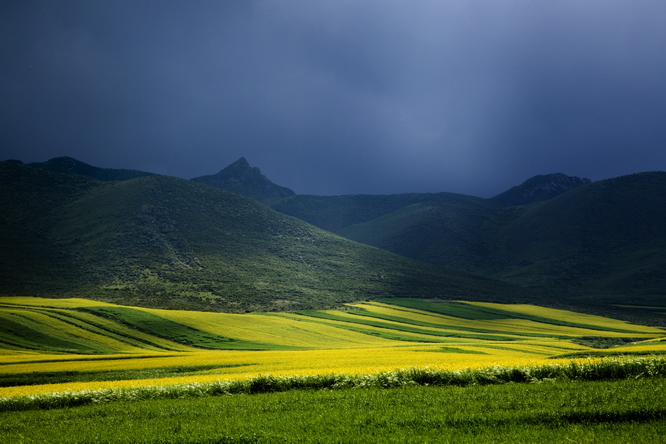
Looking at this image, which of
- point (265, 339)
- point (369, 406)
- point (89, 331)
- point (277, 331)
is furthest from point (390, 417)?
point (89, 331)

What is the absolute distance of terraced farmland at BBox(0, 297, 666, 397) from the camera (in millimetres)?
38000

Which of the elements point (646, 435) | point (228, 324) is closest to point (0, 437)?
point (646, 435)

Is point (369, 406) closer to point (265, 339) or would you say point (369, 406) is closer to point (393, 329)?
point (265, 339)

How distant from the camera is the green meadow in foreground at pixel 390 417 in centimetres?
1038

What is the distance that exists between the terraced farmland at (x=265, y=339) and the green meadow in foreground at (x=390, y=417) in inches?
753

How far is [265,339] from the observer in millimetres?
70000

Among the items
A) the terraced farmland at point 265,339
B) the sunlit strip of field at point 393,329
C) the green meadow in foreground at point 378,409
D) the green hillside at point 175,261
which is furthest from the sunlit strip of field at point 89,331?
the green meadow in foreground at point 378,409

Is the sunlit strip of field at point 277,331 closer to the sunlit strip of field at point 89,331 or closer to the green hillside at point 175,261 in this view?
the sunlit strip of field at point 89,331

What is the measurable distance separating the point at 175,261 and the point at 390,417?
148 metres

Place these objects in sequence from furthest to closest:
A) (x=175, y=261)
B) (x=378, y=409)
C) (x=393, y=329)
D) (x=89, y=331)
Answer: (x=175, y=261)
(x=393, y=329)
(x=89, y=331)
(x=378, y=409)

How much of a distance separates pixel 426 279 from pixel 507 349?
376 feet

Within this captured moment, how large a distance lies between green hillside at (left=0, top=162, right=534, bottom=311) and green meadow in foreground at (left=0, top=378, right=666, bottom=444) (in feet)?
312

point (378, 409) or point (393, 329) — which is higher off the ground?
point (378, 409)

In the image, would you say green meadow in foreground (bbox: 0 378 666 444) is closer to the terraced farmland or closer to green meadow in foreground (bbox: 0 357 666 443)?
green meadow in foreground (bbox: 0 357 666 443)
